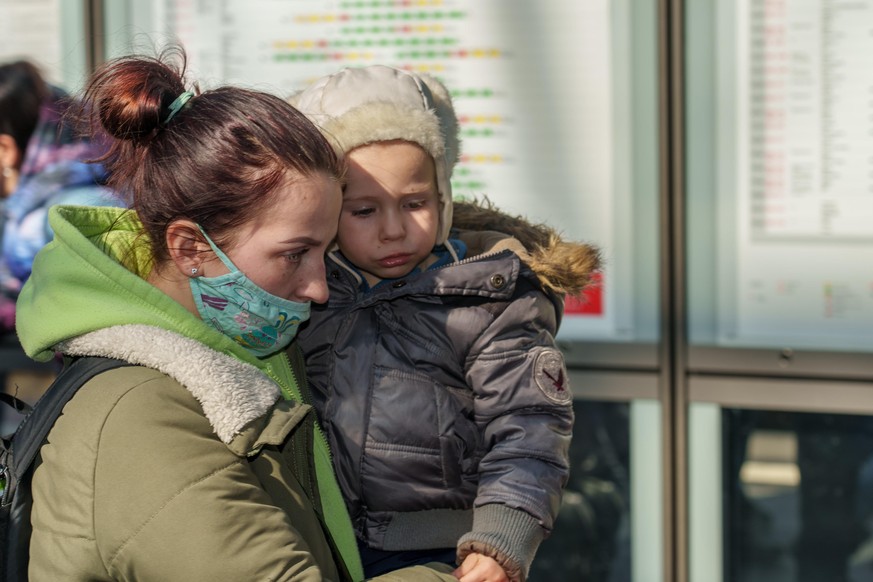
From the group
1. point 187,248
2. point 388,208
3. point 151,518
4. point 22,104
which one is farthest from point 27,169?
point 151,518

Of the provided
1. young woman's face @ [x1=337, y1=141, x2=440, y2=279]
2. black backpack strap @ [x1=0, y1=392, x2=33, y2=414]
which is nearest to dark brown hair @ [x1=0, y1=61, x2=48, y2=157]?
young woman's face @ [x1=337, y1=141, x2=440, y2=279]

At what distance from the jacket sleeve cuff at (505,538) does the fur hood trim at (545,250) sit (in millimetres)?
469

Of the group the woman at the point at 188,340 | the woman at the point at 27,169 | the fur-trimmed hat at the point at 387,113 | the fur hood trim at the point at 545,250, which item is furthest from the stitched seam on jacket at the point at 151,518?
the woman at the point at 27,169

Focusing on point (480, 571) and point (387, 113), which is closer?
point (480, 571)

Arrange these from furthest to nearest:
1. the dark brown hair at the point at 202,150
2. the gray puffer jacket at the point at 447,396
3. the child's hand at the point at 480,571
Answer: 1. the gray puffer jacket at the point at 447,396
2. the child's hand at the point at 480,571
3. the dark brown hair at the point at 202,150

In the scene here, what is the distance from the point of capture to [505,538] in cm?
210

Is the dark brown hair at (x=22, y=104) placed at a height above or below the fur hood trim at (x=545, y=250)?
above

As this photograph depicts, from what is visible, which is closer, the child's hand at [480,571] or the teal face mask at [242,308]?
the teal face mask at [242,308]

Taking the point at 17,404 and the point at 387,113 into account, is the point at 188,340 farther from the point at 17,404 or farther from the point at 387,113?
the point at 387,113

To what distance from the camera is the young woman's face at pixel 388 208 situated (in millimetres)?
2293

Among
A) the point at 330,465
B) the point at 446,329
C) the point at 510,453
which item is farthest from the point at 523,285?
the point at 330,465

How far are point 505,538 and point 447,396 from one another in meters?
0.31

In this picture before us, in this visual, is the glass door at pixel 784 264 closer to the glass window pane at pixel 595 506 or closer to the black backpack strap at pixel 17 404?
the glass window pane at pixel 595 506

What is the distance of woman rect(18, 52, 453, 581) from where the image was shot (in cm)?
163
